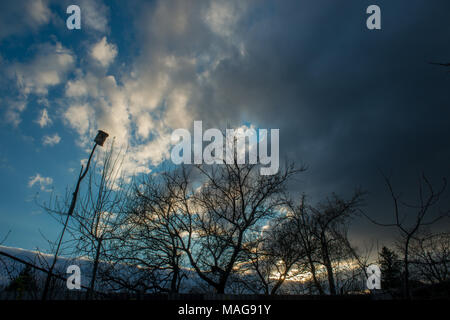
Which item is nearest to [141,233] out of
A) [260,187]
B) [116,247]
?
[116,247]

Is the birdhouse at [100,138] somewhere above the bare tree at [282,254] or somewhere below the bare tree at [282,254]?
above

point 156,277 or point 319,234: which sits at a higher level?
point 319,234

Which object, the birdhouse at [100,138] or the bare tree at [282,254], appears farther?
the bare tree at [282,254]

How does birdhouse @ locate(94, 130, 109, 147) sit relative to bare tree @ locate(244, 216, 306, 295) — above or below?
above

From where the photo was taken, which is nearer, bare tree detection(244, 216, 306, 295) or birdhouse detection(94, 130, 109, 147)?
birdhouse detection(94, 130, 109, 147)

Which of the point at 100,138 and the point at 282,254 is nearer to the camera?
the point at 100,138
